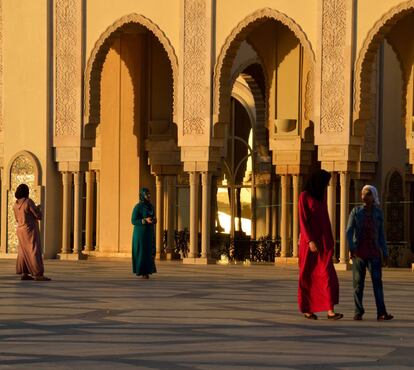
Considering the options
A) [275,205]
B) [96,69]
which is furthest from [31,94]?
[275,205]

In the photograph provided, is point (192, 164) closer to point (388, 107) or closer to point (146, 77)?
point (146, 77)

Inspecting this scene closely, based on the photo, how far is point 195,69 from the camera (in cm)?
1820

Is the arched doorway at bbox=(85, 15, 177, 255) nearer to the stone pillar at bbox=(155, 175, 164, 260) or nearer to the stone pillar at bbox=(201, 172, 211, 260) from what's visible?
the stone pillar at bbox=(155, 175, 164, 260)

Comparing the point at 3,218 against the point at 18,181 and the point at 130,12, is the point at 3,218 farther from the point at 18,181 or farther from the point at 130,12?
the point at 130,12

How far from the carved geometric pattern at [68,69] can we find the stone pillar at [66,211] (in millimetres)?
671

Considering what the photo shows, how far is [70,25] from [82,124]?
149 centimetres

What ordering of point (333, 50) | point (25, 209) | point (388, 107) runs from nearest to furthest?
point (25, 209) → point (333, 50) → point (388, 107)

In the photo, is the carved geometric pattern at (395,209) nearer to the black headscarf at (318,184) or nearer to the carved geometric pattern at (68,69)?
the carved geometric pattern at (68,69)

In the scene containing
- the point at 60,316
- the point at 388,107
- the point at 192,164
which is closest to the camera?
the point at 60,316

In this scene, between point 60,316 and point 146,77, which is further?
point 146,77

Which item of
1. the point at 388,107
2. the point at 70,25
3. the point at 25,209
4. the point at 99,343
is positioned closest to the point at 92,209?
the point at 70,25

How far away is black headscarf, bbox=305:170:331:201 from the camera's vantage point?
29.4 ft

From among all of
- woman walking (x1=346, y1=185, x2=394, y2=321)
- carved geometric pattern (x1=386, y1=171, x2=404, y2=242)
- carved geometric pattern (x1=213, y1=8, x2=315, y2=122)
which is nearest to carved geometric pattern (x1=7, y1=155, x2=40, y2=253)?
carved geometric pattern (x1=213, y1=8, x2=315, y2=122)

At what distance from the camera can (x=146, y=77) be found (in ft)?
66.8
